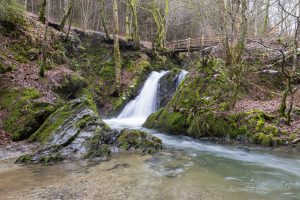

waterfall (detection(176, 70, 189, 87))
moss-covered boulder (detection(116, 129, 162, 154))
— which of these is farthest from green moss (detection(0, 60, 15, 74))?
waterfall (detection(176, 70, 189, 87))

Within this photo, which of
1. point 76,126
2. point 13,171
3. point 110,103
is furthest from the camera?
point 110,103

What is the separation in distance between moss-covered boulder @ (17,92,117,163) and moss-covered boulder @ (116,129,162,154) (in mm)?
319

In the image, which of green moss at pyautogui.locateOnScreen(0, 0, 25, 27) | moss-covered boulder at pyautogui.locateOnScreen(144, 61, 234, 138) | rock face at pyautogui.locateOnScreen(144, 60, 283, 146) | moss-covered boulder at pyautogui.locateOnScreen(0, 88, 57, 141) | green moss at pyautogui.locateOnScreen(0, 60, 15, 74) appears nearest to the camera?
moss-covered boulder at pyautogui.locateOnScreen(0, 88, 57, 141)

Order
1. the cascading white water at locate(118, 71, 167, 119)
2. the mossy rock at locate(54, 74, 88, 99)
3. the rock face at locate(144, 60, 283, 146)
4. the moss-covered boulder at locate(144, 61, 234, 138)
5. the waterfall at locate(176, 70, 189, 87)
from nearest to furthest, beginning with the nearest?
the rock face at locate(144, 60, 283, 146) < the moss-covered boulder at locate(144, 61, 234, 138) < the mossy rock at locate(54, 74, 88, 99) < the cascading white water at locate(118, 71, 167, 119) < the waterfall at locate(176, 70, 189, 87)

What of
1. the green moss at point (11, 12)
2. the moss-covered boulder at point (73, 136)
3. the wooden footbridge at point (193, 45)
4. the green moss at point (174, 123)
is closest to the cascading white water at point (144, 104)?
the green moss at point (174, 123)

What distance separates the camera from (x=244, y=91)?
1305 centimetres

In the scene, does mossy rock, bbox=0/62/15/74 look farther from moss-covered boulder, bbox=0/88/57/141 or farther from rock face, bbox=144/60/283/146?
rock face, bbox=144/60/283/146

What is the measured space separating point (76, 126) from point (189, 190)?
15.3 ft

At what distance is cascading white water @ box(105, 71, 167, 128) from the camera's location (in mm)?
15480

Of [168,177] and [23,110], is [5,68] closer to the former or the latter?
[23,110]

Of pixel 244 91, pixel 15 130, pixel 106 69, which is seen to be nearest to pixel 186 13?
pixel 106 69

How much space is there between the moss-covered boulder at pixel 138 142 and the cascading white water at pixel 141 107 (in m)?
6.15

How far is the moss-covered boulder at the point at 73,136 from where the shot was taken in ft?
23.4

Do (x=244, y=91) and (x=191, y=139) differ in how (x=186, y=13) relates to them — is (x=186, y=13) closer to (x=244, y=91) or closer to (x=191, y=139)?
(x=244, y=91)
